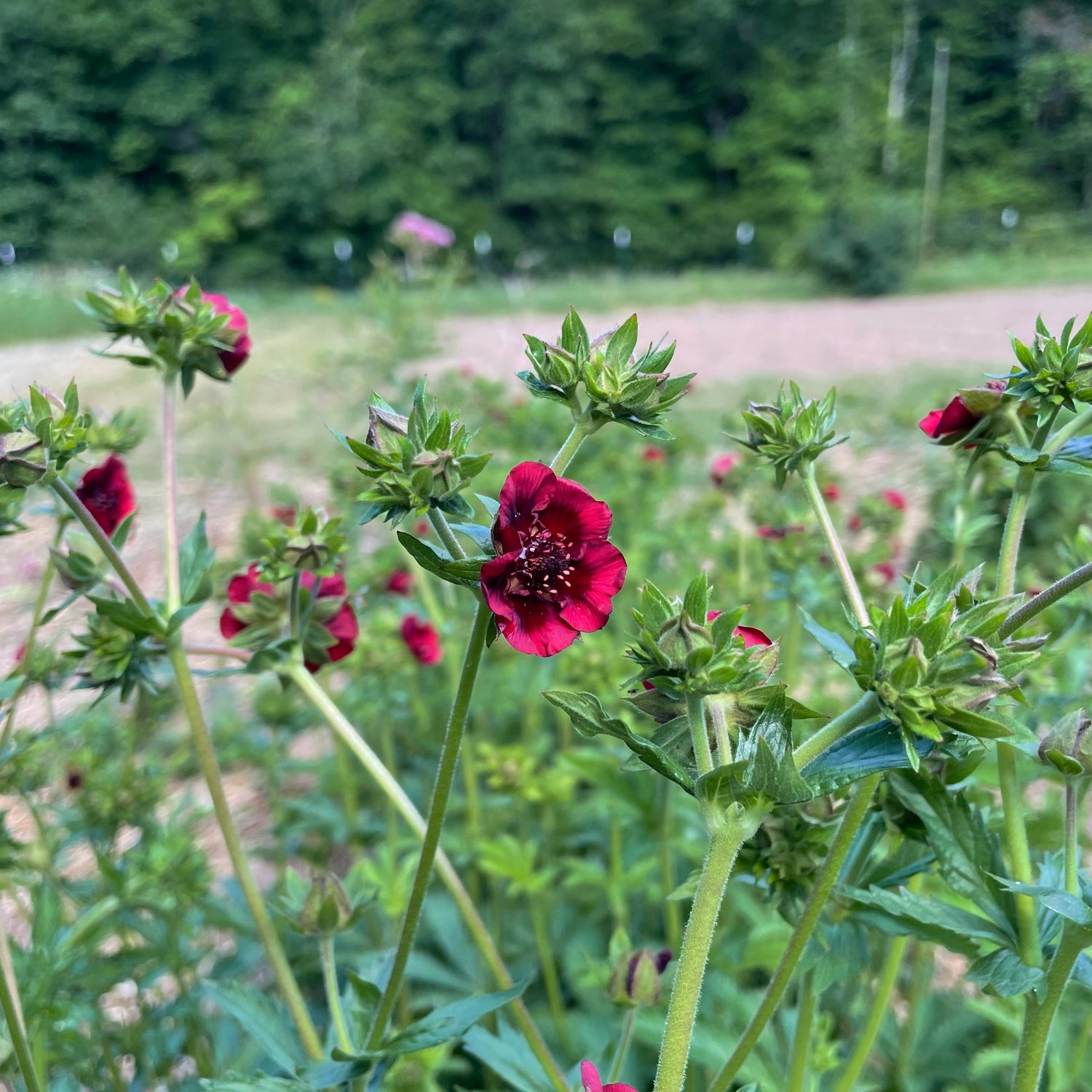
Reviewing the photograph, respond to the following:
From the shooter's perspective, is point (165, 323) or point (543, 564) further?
point (165, 323)

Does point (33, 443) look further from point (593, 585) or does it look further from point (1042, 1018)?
point (1042, 1018)

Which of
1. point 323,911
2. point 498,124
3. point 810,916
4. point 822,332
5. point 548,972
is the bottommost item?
point 548,972

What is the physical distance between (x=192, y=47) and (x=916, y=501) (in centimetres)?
1486

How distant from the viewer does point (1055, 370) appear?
0.63 metres

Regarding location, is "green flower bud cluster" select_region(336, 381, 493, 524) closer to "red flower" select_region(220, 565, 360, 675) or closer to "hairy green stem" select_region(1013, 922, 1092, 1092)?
"red flower" select_region(220, 565, 360, 675)

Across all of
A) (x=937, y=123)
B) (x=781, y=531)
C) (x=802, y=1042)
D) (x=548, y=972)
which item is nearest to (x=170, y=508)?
(x=802, y=1042)

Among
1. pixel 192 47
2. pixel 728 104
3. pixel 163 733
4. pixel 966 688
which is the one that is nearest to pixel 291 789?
pixel 163 733

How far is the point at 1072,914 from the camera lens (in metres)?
0.52

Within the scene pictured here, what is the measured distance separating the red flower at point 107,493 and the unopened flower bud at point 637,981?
0.71m

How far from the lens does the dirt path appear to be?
5422mm

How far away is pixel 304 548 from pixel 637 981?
508mm

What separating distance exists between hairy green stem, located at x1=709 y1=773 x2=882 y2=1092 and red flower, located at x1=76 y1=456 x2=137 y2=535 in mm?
787

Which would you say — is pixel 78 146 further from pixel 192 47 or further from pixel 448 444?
pixel 448 444

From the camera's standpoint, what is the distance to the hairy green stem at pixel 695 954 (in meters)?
0.50
